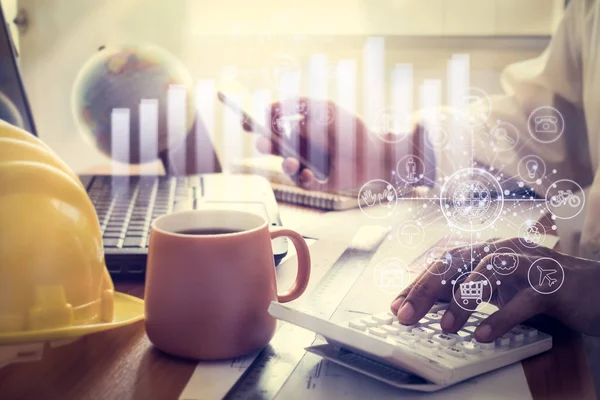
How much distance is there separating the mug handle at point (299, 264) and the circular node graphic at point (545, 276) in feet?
0.50

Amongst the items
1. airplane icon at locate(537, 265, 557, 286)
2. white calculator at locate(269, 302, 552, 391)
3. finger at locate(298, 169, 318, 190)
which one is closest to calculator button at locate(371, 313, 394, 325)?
white calculator at locate(269, 302, 552, 391)

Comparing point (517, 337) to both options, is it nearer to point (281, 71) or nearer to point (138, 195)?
point (281, 71)

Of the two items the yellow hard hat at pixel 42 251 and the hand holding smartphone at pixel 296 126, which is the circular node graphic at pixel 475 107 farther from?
the yellow hard hat at pixel 42 251

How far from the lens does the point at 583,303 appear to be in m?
0.40

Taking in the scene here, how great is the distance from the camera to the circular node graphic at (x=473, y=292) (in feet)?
1.30

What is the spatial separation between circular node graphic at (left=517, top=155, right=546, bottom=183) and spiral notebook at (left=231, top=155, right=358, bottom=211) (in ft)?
0.58

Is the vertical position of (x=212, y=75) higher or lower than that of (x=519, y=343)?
higher

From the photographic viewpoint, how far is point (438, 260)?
0.42 m

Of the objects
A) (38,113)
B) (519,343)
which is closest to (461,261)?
(519,343)

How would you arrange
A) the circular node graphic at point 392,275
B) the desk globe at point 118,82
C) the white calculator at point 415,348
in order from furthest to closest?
the desk globe at point 118,82, the circular node graphic at point 392,275, the white calculator at point 415,348

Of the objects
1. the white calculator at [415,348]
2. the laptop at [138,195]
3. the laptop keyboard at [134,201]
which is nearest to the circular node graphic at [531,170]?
the white calculator at [415,348]

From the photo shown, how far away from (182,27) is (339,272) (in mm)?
251

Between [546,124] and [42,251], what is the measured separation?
1.17 feet

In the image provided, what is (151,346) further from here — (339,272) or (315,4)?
(315,4)
